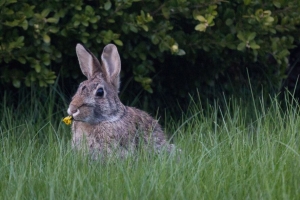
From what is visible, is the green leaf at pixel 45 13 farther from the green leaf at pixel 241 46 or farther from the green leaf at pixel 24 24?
the green leaf at pixel 241 46

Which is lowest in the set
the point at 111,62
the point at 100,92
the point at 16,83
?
the point at 16,83

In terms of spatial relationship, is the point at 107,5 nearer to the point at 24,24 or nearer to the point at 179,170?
the point at 24,24

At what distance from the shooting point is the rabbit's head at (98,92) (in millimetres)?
5059

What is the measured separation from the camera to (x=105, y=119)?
204 inches

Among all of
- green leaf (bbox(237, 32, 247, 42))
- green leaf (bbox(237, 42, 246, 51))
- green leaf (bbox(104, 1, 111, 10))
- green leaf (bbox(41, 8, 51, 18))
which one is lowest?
green leaf (bbox(237, 42, 246, 51))

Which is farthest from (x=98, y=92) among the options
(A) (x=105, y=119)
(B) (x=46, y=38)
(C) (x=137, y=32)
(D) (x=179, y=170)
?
(D) (x=179, y=170)

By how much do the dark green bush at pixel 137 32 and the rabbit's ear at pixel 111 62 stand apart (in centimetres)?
32

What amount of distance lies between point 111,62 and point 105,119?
532 millimetres

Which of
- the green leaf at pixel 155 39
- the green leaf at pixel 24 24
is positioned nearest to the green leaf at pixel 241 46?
the green leaf at pixel 155 39

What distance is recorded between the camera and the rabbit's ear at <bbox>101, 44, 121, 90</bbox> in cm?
545

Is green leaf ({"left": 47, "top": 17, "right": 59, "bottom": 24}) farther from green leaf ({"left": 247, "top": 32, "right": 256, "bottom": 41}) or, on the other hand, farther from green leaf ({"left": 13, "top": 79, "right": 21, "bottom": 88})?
green leaf ({"left": 247, "top": 32, "right": 256, "bottom": 41})

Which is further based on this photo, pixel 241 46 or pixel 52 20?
pixel 241 46

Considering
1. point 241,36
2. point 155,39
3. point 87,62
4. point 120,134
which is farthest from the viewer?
point 241,36

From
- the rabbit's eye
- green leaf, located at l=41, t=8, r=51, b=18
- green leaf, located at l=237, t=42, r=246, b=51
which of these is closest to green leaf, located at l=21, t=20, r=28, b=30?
green leaf, located at l=41, t=8, r=51, b=18
